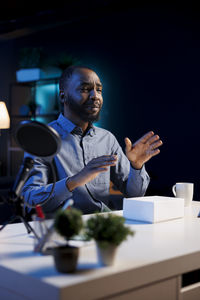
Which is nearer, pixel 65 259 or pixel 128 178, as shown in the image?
pixel 65 259

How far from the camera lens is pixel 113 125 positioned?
18.8 ft

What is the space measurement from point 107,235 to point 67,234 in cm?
10

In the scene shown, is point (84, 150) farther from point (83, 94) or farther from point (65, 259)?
point (65, 259)

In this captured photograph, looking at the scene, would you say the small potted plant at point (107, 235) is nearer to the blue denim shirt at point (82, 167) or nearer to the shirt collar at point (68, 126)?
the blue denim shirt at point (82, 167)

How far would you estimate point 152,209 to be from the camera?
159 cm

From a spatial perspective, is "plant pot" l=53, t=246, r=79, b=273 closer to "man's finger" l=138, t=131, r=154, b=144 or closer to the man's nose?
"man's finger" l=138, t=131, r=154, b=144

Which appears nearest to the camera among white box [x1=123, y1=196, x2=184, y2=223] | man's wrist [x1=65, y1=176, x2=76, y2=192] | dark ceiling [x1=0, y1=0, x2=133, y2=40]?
white box [x1=123, y1=196, x2=184, y2=223]

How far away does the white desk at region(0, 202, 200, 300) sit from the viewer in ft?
2.91

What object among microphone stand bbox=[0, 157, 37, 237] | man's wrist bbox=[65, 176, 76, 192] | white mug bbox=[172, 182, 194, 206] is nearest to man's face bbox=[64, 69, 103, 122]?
man's wrist bbox=[65, 176, 76, 192]

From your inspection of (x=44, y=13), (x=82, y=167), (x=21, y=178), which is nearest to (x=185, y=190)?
(x=82, y=167)

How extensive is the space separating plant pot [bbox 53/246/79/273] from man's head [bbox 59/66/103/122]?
48.4 inches

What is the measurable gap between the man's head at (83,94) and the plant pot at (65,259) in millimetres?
1230

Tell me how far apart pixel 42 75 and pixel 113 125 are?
1627 millimetres

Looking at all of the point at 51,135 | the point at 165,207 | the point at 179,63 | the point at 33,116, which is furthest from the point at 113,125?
the point at 51,135
